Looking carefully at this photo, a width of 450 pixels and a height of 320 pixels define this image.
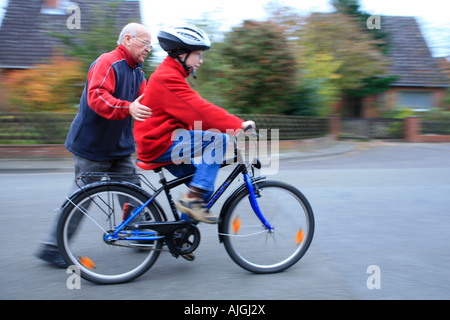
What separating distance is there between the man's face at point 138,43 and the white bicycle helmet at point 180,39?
30cm

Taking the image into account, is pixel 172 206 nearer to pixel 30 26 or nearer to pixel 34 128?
pixel 34 128

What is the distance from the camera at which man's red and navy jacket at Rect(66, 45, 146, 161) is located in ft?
10.2

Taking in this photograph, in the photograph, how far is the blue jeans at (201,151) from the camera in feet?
10.2

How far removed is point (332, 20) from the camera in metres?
17.5

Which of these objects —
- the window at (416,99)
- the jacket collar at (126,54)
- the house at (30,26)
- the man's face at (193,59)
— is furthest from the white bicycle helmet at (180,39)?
the window at (416,99)

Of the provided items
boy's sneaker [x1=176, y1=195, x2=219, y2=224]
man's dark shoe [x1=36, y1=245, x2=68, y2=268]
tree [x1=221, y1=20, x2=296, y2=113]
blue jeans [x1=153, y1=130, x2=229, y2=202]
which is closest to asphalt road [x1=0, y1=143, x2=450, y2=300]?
man's dark shoe [x1=36, y1=245, x2=68, y2=268]

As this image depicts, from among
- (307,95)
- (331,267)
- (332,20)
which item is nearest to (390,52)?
(332,20)

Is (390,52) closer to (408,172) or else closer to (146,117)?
(408,172)

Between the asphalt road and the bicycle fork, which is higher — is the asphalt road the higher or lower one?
the lower one

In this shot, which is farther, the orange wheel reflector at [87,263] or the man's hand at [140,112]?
the orange wheel reflector at [87,263]

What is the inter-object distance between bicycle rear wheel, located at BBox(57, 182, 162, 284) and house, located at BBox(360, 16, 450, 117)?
21753 mm

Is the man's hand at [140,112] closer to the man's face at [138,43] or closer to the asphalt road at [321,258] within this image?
the man's face at [138,43]

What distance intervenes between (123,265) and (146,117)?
1.18 meters

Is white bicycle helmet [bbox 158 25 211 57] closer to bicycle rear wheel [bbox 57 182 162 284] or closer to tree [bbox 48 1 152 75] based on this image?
bicycle rear wheel [bbox 57 182 162 284]
